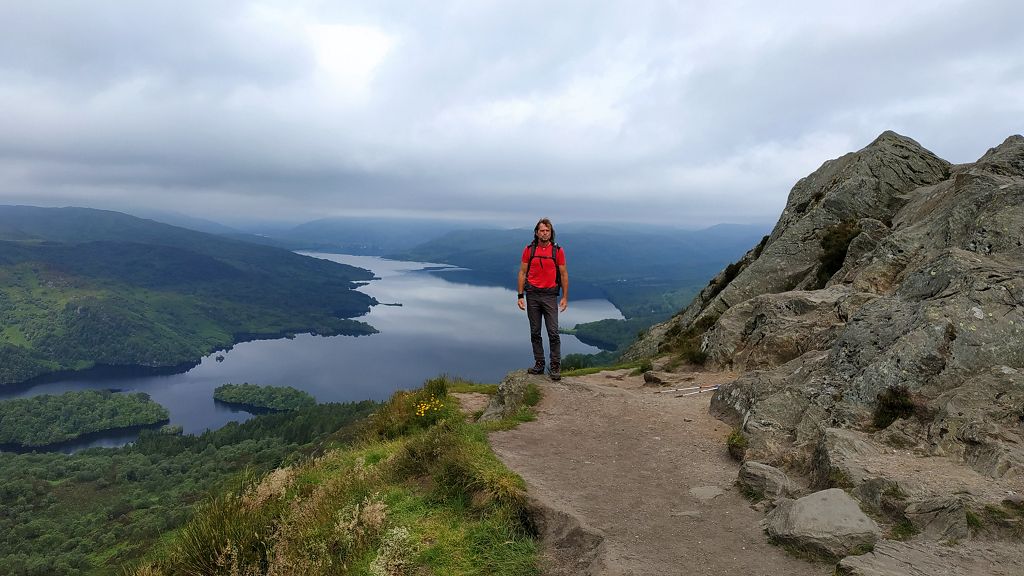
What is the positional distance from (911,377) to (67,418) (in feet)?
771

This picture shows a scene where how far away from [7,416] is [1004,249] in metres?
249

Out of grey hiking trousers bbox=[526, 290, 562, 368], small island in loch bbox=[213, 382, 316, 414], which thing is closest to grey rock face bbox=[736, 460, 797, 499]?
grey hiking trousers bbox=[526, 290, 562, 368]

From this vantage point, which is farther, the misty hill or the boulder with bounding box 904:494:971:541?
the misty hill

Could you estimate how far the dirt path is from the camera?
6.36 metres

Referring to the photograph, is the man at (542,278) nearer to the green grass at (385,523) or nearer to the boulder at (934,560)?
the green grass at (385,523)

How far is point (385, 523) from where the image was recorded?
809 cm

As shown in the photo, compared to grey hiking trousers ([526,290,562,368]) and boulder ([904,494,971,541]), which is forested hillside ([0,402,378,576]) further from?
boulder ([904,494,971,541])

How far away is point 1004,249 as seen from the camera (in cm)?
1374

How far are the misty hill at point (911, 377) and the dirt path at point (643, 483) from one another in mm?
647

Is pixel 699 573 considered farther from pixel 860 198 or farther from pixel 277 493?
pixel 860 198

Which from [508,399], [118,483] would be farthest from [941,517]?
[118,483]

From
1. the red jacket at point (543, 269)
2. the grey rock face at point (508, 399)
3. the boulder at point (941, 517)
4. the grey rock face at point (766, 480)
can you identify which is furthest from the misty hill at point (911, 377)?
the red jacket at point (543, 269)

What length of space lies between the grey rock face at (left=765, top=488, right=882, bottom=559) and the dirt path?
0.26 meters

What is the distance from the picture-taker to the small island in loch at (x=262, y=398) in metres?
167
